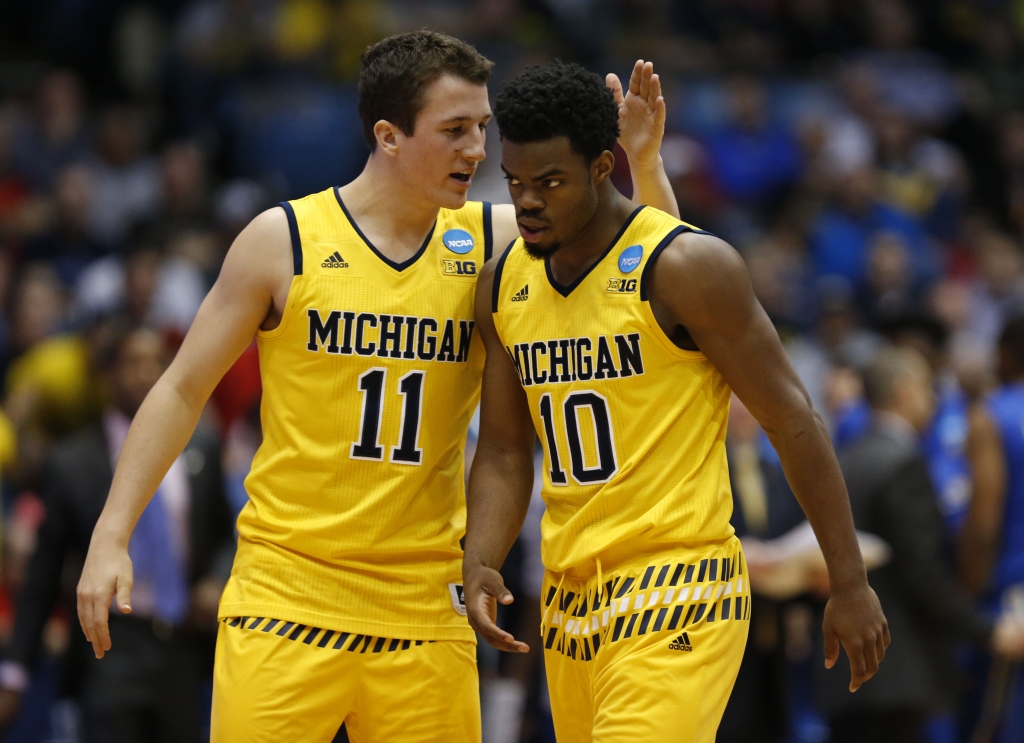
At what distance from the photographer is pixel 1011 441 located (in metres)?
8.27

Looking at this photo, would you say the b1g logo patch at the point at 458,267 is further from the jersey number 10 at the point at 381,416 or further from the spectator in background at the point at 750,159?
the spectator in background at the point at 750,159

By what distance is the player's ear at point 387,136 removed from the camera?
4.89 metres

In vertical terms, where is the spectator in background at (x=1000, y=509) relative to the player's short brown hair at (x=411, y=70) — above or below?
below

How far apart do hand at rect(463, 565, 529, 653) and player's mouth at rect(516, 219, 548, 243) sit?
40.0 inches

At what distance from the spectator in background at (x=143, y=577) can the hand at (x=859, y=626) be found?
3883 mm

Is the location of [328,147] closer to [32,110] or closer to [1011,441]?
[32,110]

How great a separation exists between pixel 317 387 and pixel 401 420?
0.29 metres

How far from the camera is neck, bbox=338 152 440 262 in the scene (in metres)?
4.92

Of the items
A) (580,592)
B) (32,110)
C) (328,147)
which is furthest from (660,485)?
(32,110)

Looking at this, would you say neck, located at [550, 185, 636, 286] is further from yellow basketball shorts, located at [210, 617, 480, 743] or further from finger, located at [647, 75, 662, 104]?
yellow basketball shorts, located at [210, 617, 480, 743]

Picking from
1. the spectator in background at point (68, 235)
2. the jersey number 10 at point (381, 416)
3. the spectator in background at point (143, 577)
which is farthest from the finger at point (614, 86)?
the spectator in background at point (68, 235)

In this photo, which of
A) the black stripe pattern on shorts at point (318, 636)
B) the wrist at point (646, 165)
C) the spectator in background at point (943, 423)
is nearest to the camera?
the black stripe pattern on shorts at point (318, 636)

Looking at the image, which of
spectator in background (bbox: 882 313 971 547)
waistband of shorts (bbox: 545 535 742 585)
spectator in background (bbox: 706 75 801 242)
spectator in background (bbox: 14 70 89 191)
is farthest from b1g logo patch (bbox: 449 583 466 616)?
spectator in background (bbox: 706 75 801 242)

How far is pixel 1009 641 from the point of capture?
7930 mm
